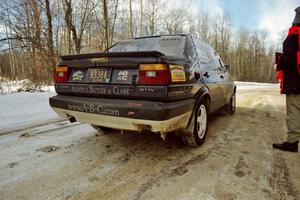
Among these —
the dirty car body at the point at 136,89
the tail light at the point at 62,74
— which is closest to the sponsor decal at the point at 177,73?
the dirty car body at the point at 136,89

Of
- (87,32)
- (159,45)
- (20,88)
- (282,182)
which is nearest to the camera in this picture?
(282,182)

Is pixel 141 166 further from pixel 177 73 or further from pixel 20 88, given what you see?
pixel 20 88

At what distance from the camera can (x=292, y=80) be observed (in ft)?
9.32

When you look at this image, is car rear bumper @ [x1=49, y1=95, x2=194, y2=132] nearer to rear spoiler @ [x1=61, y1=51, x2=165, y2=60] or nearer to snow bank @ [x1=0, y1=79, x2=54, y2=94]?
rear spoiler @ [x1=61, y1=51, x2=165, y2=60]

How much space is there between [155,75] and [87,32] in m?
18.5

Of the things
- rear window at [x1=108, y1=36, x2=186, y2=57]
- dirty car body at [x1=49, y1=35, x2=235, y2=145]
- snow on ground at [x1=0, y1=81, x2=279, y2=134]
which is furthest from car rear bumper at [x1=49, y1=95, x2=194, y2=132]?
snow on ground at [x1=0, y1=81, x2=279, y2=134]

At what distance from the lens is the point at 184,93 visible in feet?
8.36

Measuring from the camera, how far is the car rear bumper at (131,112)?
87.6 inches

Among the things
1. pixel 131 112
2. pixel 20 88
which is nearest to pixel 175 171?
pixel 131 112

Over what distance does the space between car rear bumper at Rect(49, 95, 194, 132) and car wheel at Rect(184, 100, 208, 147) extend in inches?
12.7

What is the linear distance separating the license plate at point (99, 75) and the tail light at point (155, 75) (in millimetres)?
475

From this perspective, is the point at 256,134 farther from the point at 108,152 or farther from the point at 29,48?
the point at 29,48

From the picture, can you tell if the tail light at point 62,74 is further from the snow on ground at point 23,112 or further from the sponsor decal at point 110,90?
the snow on ground at point 23,112

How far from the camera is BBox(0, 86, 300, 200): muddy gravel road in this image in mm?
1934
